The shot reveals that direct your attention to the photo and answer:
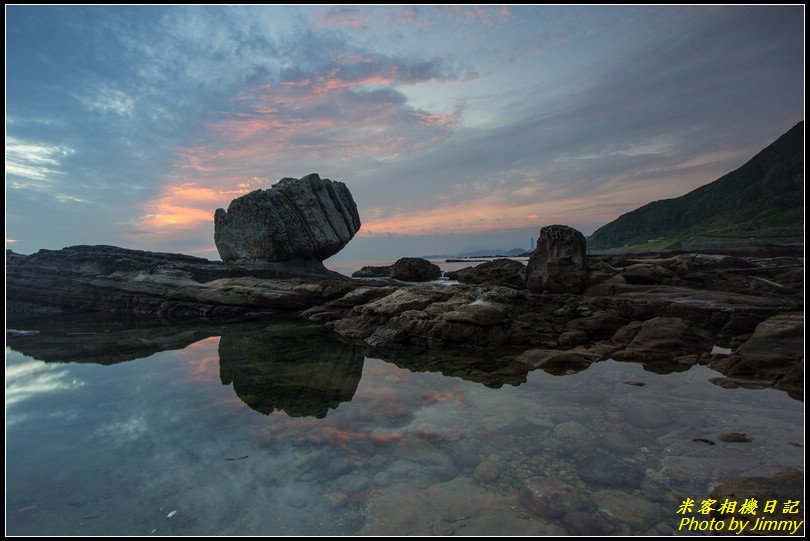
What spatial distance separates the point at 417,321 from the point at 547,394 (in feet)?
28.4

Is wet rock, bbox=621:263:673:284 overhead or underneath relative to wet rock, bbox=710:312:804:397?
overhead

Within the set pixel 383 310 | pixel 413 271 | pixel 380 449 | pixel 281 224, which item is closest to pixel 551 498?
pixel 380 449

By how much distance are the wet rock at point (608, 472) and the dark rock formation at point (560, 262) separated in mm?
19611

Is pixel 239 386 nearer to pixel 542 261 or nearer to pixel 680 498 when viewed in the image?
pixel 680 498

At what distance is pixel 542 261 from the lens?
2723 cm

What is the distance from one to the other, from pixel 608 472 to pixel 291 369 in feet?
37.5

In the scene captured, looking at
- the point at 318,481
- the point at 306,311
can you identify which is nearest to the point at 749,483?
the point at 318,481

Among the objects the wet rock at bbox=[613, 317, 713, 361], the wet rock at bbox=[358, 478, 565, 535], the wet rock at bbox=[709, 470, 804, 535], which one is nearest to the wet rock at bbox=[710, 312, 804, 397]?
the wet rock at bbox=[613, 317, 713, 361]

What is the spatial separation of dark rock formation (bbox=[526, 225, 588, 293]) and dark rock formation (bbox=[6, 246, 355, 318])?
50.1 ft

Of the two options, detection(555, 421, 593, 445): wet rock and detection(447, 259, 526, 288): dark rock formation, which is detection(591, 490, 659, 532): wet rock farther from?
detection(447, 259, 526, 288): dark rock formation

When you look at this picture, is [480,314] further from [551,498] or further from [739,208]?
[739,208]

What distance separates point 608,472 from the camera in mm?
6715

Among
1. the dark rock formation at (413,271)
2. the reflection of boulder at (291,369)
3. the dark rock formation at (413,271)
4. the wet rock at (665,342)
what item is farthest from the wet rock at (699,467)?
the dark rock formation at (413,271)

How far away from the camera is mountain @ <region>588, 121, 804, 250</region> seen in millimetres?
108562
